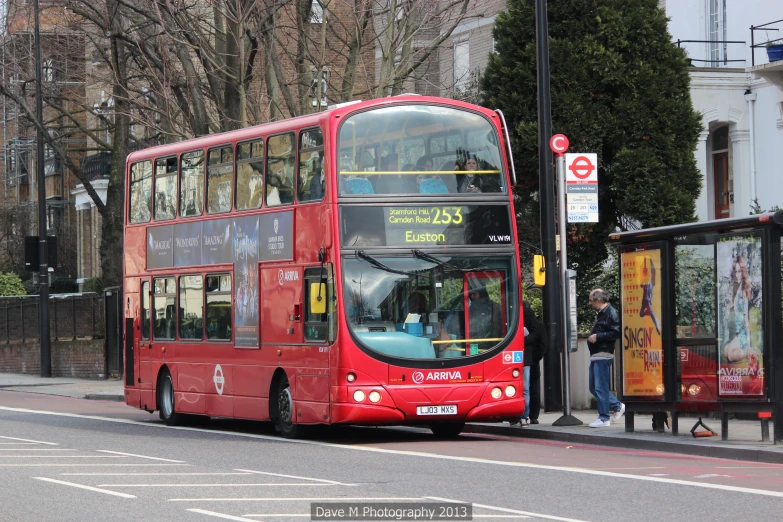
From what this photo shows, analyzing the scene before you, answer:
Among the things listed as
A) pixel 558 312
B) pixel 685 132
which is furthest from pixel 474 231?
pixel 685 132

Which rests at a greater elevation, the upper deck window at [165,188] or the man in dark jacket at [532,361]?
the upper deck window at [165,188]

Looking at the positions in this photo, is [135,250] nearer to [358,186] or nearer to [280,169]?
[280,169]

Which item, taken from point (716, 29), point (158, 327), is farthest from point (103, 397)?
point (716, 29)

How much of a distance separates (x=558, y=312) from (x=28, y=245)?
2185 cm

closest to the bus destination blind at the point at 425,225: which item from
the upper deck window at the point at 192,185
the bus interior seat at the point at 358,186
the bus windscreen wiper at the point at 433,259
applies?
the bus windscreen wiper at the point at 433,259

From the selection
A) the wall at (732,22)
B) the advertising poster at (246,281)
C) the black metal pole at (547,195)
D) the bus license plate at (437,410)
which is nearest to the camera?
the bus license plate at (437,410)

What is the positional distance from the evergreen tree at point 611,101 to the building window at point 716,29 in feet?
17.2

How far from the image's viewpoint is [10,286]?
49.2m

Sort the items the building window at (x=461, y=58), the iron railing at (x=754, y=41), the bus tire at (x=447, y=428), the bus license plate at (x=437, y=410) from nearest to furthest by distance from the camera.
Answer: the bus license plate at (x=437, y=410) → the bus tire at (x=447, y=428) → the iron railing at (x=754, y=41) → the building window at (x=461, y=58)

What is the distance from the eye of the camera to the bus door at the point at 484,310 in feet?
59.0

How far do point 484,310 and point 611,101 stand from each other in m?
9.88

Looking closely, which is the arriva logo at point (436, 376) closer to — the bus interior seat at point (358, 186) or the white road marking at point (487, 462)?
the white road marking at point (487, 462)

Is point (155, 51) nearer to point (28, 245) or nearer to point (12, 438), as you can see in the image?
point (28, 245)

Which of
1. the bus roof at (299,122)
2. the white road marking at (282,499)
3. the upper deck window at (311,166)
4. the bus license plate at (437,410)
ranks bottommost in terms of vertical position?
the white road marking at (282,499)
